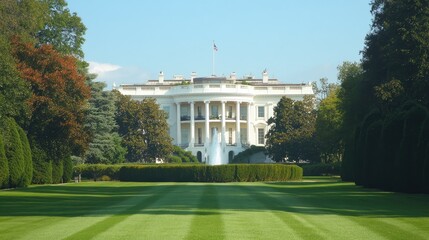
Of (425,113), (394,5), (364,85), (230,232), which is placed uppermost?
(394,5)

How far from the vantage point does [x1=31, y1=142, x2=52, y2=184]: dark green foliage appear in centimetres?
5334

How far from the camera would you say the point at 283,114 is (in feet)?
345

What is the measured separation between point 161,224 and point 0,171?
2429 centimetres

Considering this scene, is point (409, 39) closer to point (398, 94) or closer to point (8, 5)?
point (398, 94)

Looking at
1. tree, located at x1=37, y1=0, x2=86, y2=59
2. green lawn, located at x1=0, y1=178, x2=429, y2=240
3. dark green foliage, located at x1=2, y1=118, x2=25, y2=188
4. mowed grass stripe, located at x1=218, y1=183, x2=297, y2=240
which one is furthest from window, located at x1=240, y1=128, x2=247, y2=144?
mowed grass stripe, located at x1=218, y1=183, x2=297, y2=240

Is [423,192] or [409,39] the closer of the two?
[423,192]

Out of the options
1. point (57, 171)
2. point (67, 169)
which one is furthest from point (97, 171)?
point (57, 171)

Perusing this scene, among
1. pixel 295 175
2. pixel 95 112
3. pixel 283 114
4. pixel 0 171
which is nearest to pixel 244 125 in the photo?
pixel 283 114

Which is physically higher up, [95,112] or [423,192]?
[95,112]

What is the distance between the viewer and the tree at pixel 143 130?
100725 millimetres

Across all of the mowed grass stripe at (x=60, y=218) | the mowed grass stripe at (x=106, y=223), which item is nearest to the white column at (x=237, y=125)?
the mowed grass stripe at (x=60, y=218)

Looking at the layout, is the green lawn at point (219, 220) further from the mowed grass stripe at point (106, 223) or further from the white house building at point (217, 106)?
the white house building at point (217, 106)

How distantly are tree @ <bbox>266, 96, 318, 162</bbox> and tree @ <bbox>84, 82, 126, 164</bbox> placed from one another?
2404cm

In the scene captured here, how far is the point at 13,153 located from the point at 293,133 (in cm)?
6044
